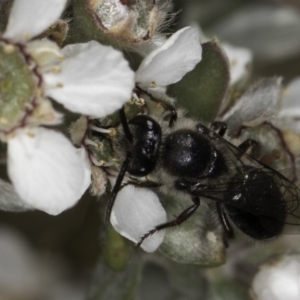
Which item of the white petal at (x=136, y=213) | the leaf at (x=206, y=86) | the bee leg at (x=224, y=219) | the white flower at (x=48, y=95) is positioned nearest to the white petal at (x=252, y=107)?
the leaf at (x=206, y=86)

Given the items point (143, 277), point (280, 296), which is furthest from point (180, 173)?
point (143, 277)

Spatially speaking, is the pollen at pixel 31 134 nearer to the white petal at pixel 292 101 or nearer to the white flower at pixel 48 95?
the white flower at pixel 48 95

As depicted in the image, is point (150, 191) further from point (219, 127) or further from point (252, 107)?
point (252, 107)

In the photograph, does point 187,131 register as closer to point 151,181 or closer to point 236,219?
point 151,181

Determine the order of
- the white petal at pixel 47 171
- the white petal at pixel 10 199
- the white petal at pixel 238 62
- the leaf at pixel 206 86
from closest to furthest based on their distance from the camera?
the white petal at pixel 47 171 < the white petal at pixel 10 199 < the leaf at pixel 206 86 < the white petal at pixel 238 62

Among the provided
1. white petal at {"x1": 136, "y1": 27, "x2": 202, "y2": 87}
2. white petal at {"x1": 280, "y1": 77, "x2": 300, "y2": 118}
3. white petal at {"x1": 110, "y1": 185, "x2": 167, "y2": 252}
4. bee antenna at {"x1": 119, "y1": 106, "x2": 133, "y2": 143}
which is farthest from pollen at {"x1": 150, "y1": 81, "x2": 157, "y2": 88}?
white petal at {"x1": 280, "y1": 77, "x2": 300, "y2": 118}

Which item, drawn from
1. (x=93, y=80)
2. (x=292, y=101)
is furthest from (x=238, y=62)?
(x=93, y=80)

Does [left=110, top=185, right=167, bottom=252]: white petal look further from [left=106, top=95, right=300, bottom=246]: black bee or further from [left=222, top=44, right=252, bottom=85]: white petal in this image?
[left=222, top=44, right=252, bottom=85]: white petal
